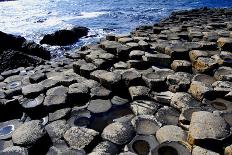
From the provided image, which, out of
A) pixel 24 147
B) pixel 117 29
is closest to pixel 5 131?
pixel 24 147

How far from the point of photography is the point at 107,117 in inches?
126

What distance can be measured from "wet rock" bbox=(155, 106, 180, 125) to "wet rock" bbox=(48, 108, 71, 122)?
106cm

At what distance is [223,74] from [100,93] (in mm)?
1591

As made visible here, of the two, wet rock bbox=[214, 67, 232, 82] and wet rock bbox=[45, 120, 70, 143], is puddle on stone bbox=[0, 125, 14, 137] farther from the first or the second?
wet rock bbox=[214, 67, 232, 82]

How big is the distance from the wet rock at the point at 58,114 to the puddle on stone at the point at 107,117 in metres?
0.35

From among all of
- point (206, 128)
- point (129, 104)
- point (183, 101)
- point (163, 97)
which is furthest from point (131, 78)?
point (206, 128)

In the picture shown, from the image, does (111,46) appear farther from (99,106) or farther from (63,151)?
(63,151)

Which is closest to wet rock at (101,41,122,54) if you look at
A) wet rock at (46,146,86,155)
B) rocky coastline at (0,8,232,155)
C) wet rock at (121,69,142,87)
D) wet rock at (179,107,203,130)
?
rocky coastline at (0,8,232,155)

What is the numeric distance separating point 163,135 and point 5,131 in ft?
5.76

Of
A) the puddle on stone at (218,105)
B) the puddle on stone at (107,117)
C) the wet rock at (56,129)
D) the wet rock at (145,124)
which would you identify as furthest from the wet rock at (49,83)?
the puddle on stone at (218,105)

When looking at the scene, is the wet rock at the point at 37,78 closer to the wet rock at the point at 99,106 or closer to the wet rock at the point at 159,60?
the wet rock at the point at 99,106

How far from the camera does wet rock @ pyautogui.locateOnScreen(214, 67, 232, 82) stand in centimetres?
344

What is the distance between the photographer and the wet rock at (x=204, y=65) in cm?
372

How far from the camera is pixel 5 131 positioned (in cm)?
312
